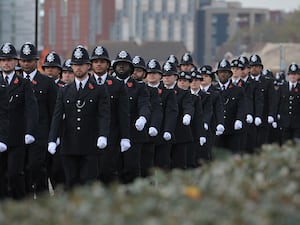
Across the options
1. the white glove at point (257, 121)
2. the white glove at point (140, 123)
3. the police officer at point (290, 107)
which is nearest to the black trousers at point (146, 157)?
the white glove at point (140, 123)

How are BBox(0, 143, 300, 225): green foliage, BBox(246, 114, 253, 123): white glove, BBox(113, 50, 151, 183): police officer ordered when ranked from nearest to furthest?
BBox(0, 143, 300, 225): green foliage < BBox(113, 50, 151, 183): police officer < BBox(246, 114, 253, 123): white glove

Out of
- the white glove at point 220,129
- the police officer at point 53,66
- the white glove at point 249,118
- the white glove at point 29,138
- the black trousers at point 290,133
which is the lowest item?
the black trousers at point 290,133

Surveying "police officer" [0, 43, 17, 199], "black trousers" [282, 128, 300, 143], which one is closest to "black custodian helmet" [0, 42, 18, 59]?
"police officer" [0, 43, 17, 199]

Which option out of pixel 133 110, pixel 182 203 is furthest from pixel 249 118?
pixel 182 203

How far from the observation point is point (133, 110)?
14.3 metres

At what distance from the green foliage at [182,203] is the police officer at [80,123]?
16.9ft

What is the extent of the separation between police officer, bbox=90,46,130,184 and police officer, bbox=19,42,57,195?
28.7 inches

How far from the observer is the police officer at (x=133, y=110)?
13.9m

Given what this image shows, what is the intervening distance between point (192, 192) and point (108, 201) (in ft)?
1.56

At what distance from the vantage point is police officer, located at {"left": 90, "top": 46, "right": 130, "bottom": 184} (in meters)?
13.0

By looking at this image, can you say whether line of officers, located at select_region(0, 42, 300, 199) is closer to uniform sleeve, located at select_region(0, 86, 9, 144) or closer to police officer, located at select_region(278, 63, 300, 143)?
uniform sleeve, located at select_region(0, 86, 9, 144)

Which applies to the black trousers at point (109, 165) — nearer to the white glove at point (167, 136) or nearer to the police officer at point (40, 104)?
the police officer at point (40, 104)

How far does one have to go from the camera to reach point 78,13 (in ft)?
400

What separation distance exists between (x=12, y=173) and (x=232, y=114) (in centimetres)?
696
